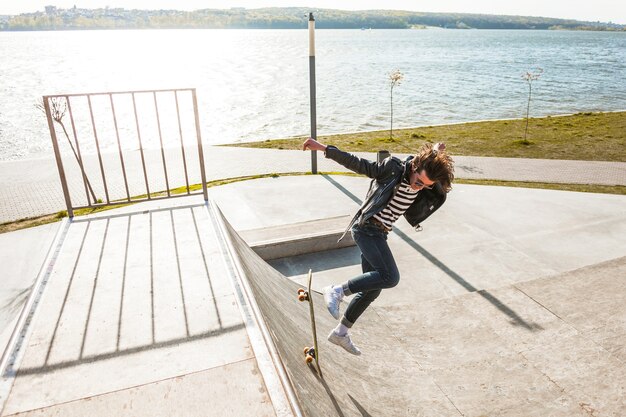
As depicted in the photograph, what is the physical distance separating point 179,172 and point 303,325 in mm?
10841

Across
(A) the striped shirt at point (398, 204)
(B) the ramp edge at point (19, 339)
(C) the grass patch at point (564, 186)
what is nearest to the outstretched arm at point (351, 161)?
(A) the striped shirt at point (398, 204)

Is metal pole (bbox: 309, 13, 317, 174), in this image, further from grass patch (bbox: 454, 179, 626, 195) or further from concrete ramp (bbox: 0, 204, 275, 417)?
concrete ramp (bbox: 0, 204, 275, 417)

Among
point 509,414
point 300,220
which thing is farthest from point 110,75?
point 509,414

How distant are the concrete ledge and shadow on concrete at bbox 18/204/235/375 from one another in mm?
1520

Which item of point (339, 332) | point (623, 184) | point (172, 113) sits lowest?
point (172, 113)

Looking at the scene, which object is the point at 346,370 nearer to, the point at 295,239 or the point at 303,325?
the point at 303,325

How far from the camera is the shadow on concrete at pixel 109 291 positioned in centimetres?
349

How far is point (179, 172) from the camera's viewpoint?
14.5 metres

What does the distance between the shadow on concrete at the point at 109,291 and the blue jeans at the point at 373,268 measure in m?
1.16

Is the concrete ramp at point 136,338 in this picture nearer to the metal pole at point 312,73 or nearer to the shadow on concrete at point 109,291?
the shadow on concrete at point 109,291

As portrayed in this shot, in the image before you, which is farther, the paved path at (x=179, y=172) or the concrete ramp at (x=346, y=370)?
the paved path at (x=179, y=172)

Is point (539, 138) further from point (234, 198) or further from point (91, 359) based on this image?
point (91, 359)

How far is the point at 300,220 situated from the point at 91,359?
575cm

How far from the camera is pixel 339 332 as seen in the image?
4406 millimetres
